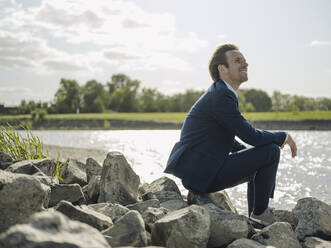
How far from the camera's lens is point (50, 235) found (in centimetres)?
135

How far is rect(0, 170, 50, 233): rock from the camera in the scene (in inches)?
77.7

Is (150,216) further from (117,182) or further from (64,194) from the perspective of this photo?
(64,194)

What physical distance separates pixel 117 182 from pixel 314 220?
181cm

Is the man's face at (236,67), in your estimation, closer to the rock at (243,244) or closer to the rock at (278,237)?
the rock at (278,237)

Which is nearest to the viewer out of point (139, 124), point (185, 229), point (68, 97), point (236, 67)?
point (185, 229)

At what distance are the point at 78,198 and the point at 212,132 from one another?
4.28 ft

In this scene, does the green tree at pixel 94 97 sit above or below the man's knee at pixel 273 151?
above

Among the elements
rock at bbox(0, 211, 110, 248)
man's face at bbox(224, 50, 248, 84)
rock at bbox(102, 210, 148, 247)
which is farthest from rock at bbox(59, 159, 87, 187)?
rock at bbox(0, 211, 110, 248)

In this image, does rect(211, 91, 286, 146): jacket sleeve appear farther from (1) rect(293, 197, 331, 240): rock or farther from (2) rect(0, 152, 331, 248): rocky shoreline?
(1) rect(293, 197, 331, 240): rock

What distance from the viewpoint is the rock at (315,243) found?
253 centimetres

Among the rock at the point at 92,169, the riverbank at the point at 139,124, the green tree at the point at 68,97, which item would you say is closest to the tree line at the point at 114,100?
the green tree at the point at 68,97

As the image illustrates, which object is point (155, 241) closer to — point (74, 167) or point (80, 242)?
point (80, 242)

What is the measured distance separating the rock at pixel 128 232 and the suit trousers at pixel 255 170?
908 millimetres

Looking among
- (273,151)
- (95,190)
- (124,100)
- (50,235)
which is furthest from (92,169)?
(124,100)
